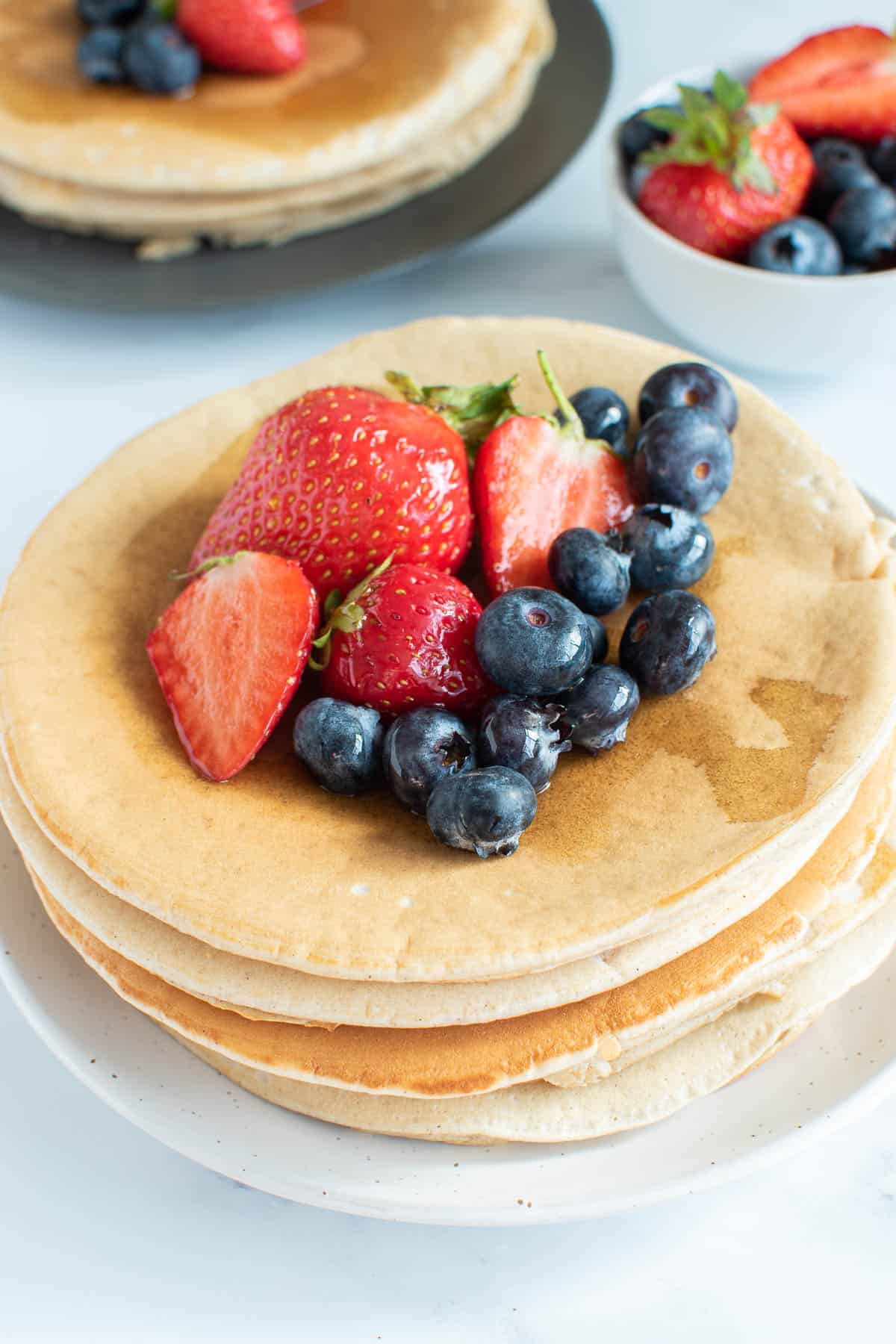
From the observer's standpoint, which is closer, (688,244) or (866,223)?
(866,223)

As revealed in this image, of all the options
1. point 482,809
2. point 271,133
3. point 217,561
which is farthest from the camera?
point 271,133

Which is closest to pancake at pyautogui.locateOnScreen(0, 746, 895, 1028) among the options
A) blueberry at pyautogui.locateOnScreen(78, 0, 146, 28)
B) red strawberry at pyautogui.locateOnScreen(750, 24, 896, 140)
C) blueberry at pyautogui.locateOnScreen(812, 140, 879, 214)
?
blueberry at pyautogui.locateOnScreen(812, 140, 879, 214)

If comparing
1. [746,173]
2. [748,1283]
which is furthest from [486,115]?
[748,1283]

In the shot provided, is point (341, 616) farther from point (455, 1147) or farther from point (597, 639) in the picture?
point (455, 1147)

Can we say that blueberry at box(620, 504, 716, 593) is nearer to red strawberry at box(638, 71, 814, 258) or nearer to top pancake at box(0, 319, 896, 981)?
top pancake at box(0, 319, 896, 981)

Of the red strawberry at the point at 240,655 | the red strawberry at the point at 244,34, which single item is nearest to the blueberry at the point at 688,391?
the red strawberry at the point at 240,655

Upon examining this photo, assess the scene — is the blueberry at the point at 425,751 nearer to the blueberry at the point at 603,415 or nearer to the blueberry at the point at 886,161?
the blueberry at the point at 603,415

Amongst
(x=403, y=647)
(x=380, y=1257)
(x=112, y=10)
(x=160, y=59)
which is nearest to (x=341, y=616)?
(x=403, y=647)
